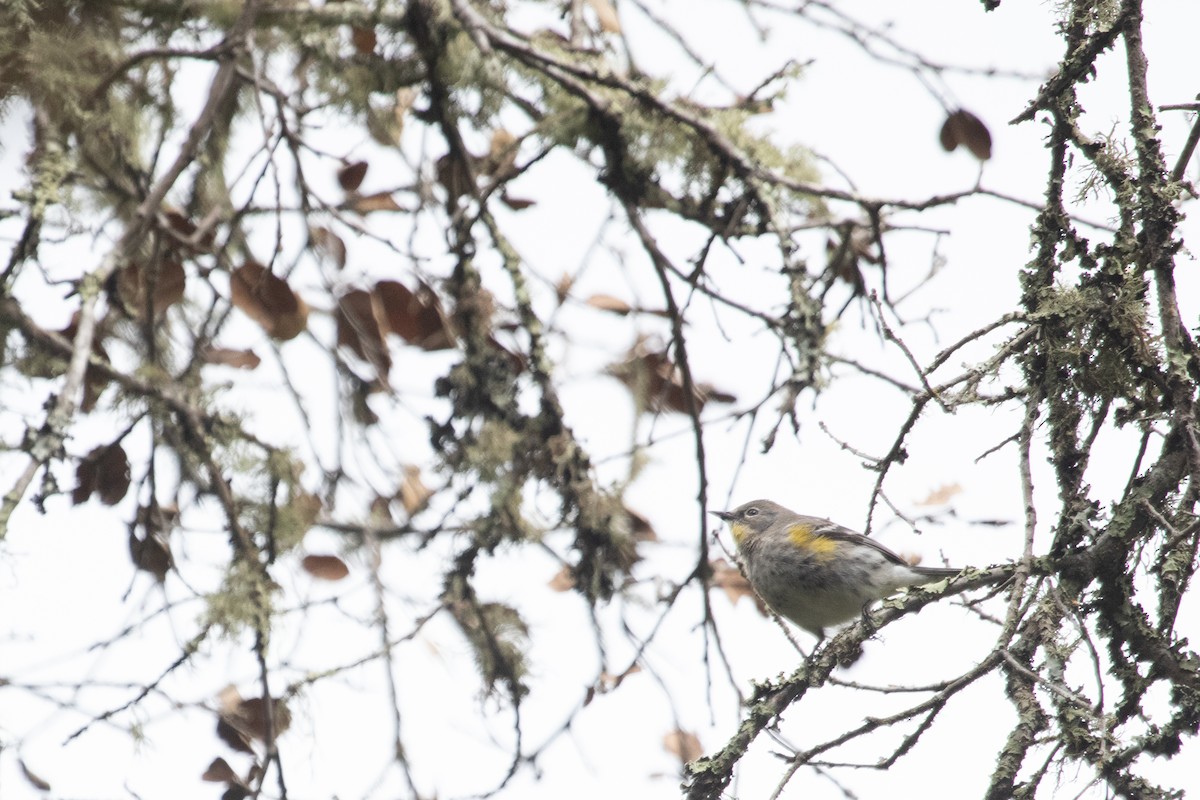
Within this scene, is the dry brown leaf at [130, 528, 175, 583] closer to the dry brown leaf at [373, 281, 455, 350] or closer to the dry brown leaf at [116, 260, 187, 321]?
the dry brown leaf at [116, 260, 187, 321]

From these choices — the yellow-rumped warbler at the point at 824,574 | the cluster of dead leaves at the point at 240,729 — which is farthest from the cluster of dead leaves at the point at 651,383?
the cluster of dead leaves at the point at 240,729

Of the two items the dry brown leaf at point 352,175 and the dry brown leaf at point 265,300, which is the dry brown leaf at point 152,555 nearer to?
the dry brown leaf at point 265,300

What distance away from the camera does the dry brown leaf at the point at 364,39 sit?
4145 millimetres

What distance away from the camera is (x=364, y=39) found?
4.16 m

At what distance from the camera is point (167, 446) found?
4371 millimetres

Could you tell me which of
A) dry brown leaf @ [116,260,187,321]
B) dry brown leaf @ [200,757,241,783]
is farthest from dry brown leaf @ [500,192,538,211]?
dry brown leaf @ [200,757,241,783]

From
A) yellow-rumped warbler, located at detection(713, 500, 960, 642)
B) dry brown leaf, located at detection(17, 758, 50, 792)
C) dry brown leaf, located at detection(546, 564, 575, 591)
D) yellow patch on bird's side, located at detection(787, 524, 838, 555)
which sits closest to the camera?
dry brown leaf, located at detection(17, 758, 50, 792)

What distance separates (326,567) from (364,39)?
1.92 meters

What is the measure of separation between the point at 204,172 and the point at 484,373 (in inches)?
59.6

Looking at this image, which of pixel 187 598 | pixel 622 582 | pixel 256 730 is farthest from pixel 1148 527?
pixel 187 598

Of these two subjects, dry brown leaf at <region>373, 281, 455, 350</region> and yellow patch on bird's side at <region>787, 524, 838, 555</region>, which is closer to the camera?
dry brown leaf at <region>373, 281, 455, 350</region>

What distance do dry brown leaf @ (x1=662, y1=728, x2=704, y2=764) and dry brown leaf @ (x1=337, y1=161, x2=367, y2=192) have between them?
2427 millimetres

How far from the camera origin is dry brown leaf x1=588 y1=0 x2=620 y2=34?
14.7ft

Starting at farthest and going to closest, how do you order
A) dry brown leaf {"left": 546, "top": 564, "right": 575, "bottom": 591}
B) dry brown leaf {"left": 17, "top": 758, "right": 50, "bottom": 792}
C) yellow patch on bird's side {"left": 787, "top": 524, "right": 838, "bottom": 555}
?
yellow patch on bird's side {"left": 787, "top": 524, "right": 838, "bottom": 555}
dry brown leaf {"left": 546, "top": 564, "right": 575, "bottom": 591}
dry brown leaf {"left": 17, "top": 758, "right": 50, "bottom": 792}
